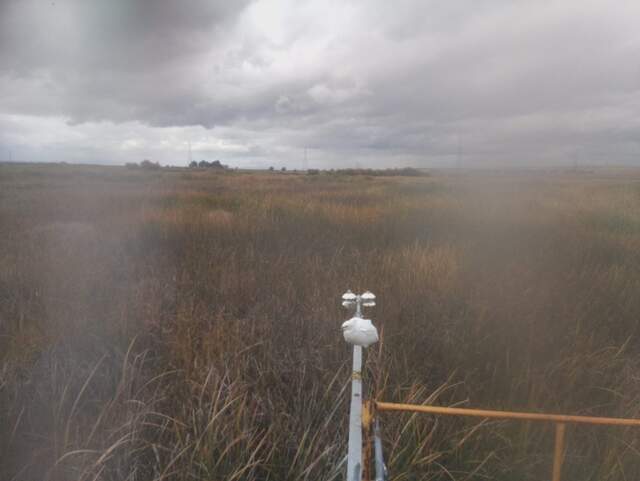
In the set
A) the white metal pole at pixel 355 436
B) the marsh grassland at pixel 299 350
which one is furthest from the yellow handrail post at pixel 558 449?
the white metal pole at pixel 355 436

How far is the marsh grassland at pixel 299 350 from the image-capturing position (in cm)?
157

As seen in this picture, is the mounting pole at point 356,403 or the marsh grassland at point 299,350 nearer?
the mounting pole at point 356,403

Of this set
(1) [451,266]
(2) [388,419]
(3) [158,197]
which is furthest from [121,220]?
(2) [388,419]

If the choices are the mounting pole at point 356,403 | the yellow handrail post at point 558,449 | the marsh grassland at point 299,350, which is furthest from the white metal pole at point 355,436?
the yellow handrail post at point 558,449

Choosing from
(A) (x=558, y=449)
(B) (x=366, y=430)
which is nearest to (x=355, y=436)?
→ (B) (x=366, y=430)

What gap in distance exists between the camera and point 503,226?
4.20 metres

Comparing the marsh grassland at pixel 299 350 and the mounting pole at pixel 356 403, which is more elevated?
the mounting pole at pixel 356 403

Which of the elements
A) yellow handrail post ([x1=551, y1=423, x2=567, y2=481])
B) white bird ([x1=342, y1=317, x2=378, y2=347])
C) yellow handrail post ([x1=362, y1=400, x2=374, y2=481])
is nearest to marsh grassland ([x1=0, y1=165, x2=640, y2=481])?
yellow handrail post ([x1=362, y1=400, x2=374, y2=481])

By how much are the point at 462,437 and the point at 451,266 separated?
2.01 meters

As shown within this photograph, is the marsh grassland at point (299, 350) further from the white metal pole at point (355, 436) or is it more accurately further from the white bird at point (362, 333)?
the white bird at point (362, 333)

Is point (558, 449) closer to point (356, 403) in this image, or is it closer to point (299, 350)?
point (356, 403)

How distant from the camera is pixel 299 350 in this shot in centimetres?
217

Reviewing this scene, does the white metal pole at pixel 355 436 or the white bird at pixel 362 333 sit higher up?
the white bird at pixel 362 333

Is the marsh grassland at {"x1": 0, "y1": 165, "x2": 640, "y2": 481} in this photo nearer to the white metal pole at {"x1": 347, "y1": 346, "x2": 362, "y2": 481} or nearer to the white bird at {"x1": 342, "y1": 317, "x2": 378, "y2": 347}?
the white metal pole at {"x1": 347, "y1": 346, "x2": 362, "y2": 481}
